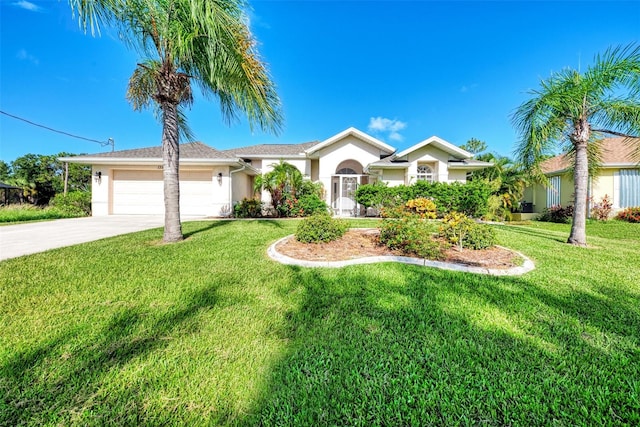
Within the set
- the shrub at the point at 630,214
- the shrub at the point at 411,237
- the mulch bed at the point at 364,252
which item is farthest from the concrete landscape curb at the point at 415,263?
the shrub at the point at 630,214

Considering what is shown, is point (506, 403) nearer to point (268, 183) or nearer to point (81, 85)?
point (268, 183)

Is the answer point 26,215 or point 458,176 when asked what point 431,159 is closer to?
point 458,176

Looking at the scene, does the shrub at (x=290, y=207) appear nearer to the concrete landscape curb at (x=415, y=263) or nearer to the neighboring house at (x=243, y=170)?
the neighboring house at (x=243, y=170)

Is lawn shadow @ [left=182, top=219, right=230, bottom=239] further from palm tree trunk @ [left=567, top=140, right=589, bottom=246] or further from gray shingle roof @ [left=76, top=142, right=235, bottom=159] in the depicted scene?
palm tree trunk @ [left=567, top=140, right=589, bottom=246]

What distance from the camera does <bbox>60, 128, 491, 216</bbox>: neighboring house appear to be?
570 inches

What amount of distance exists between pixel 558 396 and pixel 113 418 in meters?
3.24

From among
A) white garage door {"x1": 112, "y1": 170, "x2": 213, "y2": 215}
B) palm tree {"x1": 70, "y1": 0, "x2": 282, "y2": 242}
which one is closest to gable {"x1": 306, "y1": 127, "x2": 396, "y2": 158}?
white garage door {"x1": 112, "y1": 170, "x2": 213, "y2": 215}

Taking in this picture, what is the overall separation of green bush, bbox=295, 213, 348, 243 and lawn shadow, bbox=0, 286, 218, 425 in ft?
12.0

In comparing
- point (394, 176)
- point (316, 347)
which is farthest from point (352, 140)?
point (316, 347)

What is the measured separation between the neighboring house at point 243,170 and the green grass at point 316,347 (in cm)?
1069

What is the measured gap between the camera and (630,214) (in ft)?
44.6

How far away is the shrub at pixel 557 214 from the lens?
1453cm

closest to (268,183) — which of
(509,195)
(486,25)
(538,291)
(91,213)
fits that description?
(91,213)

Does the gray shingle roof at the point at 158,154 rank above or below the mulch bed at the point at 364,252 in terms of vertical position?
above
